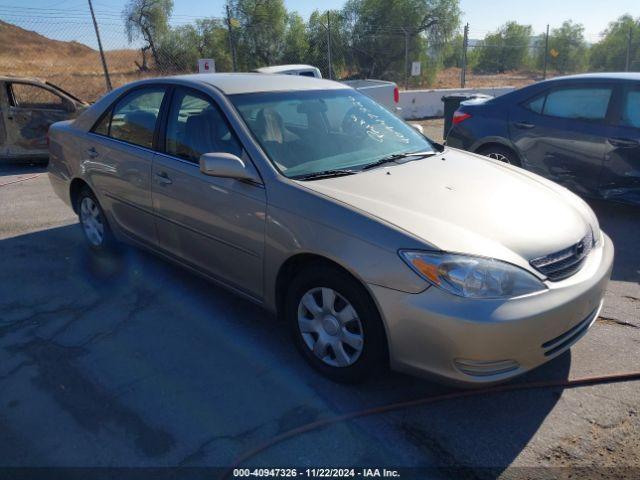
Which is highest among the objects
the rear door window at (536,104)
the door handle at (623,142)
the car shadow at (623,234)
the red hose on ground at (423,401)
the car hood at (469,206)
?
the rear door window at (536,104)

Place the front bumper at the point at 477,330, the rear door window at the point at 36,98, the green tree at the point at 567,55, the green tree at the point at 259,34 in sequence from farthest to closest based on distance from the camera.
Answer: the green tree at the point at 567,55 → the green tree at the point at 259,34 → the rear door window at the point at 36,98 → the front bumper at the point at 477,330

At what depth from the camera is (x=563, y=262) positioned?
9.06ft

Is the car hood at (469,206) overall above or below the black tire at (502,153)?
above

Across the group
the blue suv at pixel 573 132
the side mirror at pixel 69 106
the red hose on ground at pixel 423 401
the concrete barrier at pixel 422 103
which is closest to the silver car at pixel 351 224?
the red hose on ground at pixel 423 401

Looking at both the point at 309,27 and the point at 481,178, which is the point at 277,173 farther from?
the point at 309,27

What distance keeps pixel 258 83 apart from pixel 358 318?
1.99 metres

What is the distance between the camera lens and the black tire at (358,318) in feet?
8.81

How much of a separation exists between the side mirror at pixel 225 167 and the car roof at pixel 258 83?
0.69 metres

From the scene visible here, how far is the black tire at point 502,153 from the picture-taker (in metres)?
6.23

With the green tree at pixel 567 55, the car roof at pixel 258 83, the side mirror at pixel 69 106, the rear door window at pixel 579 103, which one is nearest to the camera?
the car roof at pixel 258 83

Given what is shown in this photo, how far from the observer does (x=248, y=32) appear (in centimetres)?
1920

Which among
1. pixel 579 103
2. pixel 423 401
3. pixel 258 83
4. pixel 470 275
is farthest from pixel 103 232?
pixel 579 103

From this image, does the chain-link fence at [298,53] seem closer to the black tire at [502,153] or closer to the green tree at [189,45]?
the green tree at [189,45]

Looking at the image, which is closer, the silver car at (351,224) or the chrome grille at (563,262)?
the silver car at (351,224)
